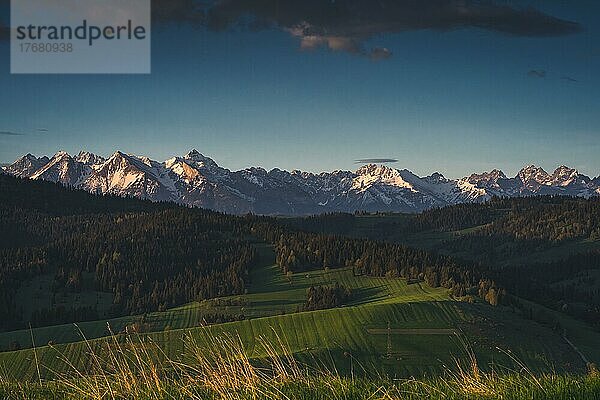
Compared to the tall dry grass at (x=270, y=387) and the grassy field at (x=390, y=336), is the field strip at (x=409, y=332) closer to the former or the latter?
the grassy field at (x=390, y=336)

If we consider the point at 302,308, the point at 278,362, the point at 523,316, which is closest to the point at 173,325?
the point at 302,308

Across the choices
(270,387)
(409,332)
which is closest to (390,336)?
(409,332)

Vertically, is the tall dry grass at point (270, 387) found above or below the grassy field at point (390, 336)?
above

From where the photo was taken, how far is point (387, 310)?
14200cm

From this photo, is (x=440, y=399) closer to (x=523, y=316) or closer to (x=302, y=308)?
(x=523, y=316)

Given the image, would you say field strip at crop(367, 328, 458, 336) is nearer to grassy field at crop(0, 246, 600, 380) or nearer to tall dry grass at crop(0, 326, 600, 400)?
A: grassy field at crop(0, 246, 600, 380)

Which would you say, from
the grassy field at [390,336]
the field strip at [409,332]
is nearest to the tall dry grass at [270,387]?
the grassy field at [390,336]

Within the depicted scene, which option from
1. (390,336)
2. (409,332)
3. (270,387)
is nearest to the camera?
(270,387)

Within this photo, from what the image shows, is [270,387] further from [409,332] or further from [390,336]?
[409,332]

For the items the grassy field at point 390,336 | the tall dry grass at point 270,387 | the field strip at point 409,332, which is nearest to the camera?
the tall dry grass at point 270,387

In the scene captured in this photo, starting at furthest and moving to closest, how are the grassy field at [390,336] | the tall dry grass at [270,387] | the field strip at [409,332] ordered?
the field strip at [409,332] < the grassy field at [390,336] < the tall dry grass at [270,387]

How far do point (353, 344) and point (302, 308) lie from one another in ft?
214

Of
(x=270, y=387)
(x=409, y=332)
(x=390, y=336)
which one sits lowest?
(x=409, y=332)

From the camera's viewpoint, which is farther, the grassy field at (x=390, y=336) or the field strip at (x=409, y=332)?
the field strip at (x=409, y=332)
